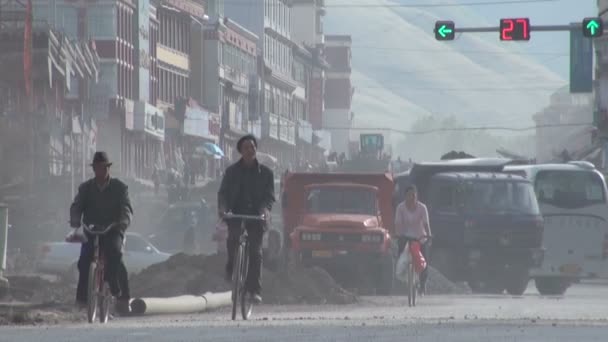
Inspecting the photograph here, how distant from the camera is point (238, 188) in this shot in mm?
21453

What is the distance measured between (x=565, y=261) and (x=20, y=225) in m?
26.4

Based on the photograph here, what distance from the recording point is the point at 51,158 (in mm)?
76125

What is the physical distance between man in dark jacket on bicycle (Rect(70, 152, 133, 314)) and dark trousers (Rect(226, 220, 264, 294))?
113cm

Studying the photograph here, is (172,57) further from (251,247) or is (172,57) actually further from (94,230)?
(94,230)

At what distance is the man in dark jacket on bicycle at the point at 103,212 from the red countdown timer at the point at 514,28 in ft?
76.3

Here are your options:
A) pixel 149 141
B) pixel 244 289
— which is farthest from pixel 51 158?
pixel 244 289

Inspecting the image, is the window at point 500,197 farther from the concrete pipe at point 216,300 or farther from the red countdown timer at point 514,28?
the concrete pipe at point 216,300

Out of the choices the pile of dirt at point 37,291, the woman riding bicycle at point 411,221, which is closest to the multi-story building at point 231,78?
the pile of dirt at point 37,291

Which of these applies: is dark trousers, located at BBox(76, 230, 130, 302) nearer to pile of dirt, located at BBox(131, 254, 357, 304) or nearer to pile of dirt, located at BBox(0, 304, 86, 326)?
pile of dirt, located at BBox(0, 304, 86, 326)

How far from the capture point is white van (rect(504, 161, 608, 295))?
4128 centimetres

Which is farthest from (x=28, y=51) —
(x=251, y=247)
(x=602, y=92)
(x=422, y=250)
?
(x=602, y=92)

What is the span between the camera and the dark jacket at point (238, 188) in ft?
70.4

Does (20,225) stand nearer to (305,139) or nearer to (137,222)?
(137,222)

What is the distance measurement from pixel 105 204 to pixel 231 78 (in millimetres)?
105024
